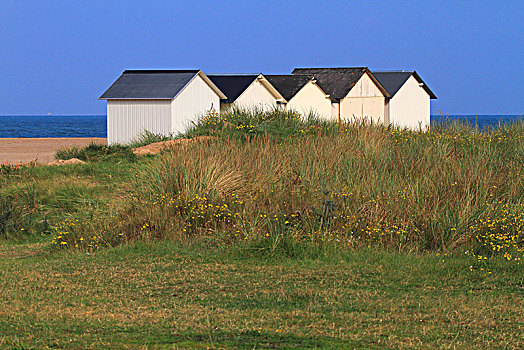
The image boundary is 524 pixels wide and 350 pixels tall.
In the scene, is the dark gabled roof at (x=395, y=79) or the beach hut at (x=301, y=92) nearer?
the beach hut at (x=301, y=92)

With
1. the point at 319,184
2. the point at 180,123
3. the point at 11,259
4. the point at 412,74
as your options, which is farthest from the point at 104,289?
the point at 412,74

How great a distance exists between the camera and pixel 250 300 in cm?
664

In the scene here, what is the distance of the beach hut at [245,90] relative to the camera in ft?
111

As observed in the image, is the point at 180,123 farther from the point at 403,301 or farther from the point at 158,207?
the point at 403,301

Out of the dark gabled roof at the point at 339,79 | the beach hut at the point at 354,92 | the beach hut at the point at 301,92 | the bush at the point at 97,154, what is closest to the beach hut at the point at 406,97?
the beach hut at the point at 354,92

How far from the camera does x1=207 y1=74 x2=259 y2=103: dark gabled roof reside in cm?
3394

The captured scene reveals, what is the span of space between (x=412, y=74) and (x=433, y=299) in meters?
40.8

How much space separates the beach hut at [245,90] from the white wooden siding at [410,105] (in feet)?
40.4

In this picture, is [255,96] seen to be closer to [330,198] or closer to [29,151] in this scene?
[29,151]

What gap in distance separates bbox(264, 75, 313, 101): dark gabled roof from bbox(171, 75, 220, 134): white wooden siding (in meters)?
6.01

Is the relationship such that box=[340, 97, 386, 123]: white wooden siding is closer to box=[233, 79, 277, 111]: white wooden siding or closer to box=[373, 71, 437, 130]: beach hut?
box=[373, 71, 437, 130]: beach hut

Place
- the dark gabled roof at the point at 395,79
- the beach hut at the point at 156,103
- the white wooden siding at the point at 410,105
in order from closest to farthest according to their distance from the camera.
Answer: the beach hut at the point at 156,103 → the white wooden siding at the point at 410,105 → the dark gabled roof at the point at 395,79

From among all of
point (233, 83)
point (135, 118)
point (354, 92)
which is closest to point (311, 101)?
point (354, 92)

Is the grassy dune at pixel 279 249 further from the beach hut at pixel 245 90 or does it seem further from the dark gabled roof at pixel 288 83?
the dark gabled roof at pixel 288 83
